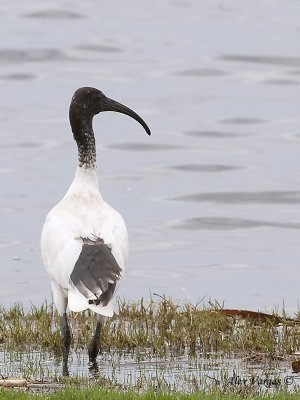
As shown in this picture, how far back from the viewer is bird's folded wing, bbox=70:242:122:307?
33.0ft

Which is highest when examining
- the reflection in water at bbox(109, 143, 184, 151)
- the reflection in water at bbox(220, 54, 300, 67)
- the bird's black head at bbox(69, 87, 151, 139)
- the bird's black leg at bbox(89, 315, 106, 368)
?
the reflection in water at bbox(220, 54, 300, 67)

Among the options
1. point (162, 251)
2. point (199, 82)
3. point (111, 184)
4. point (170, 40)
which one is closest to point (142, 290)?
point (162, 251)

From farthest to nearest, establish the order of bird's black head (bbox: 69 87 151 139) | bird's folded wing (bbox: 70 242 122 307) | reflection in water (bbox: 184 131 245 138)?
reflection in water (bbox: 184 131 245 138), bird's black head (bbox: 69 87 151 139), bird's folded wing (bbox: 70 242 122 307)

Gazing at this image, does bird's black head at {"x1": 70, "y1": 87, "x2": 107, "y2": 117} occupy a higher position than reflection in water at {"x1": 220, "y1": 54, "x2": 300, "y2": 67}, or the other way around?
reflection in water at {"x1": 220, "y1": 54, "x2": 300, "y2": 67}

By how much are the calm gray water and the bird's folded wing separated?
379 centimetres

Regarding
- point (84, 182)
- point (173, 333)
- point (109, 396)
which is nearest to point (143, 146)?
point (84, 182)

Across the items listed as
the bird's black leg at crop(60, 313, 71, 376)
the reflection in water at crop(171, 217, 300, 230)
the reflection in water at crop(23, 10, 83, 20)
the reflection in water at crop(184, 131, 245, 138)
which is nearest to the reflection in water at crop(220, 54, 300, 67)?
the reflection in water at crop(23, 10, 83, 20)

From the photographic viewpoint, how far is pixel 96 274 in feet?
33.3

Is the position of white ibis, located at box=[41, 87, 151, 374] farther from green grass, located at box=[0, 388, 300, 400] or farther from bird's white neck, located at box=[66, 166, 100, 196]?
green grass, located at box=[0, 388, 300, 400]

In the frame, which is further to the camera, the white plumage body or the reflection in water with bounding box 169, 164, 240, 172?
the reflection in water with bounding box 169, 164, 240, 172

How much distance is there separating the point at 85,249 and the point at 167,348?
1101 mm

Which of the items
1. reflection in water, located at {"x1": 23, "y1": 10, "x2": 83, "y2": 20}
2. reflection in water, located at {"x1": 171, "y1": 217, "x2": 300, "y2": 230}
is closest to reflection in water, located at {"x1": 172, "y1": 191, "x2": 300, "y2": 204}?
reflection in water, located at {"x1": 171, "y1": 217, "x2": 300, "y2": 230}

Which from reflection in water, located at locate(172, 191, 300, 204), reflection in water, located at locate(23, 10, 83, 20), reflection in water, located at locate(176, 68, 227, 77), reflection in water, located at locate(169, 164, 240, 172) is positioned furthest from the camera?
reflection in water, located at locate(23, 10, 83, 20)

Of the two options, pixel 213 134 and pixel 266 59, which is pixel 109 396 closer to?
pixel 213 134
